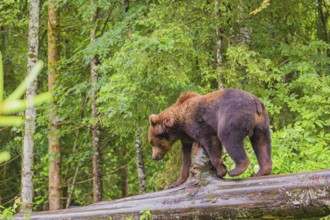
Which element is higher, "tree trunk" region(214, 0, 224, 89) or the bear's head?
"tree trunk" region(214, 0, 224, 89)

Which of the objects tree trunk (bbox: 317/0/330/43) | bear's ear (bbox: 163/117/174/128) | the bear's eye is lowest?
the bear's eye

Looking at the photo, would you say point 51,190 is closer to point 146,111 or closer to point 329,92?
point 146,111

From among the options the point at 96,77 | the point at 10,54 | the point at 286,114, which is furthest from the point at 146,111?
the point at 10,54

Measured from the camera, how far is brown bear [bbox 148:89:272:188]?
4.67m

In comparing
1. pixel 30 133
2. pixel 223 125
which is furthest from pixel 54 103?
pixel 223 125

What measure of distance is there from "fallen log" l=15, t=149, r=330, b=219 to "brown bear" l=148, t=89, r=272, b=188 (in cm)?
20

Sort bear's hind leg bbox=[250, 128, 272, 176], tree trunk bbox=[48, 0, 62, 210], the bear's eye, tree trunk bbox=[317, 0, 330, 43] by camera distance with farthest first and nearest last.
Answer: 1. tree trunk bbox=[317, 0, 330, 43]
2. tree trunk bbox=[48, 0, 62, 210]
3. the bear's eye
4. bear's hind leg bbox=[250, 128, 272, 176]

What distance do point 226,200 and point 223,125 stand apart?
2.44 ft

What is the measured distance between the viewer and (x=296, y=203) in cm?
387

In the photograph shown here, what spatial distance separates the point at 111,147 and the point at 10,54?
3.75 metres

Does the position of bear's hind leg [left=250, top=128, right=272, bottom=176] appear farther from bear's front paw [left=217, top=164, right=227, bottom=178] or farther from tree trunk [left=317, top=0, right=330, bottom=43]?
tree trunk [left=317, top=0, right=330, bottom=43]

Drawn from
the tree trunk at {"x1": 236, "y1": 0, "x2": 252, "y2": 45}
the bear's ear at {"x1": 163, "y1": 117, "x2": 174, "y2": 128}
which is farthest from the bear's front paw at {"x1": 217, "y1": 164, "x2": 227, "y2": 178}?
the tree trunk at {"x1": 236, "y1": 0, "x2": 252, "y2": 45}

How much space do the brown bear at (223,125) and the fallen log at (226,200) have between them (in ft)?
0.65

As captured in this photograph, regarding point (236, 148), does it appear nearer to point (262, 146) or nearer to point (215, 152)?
point (215, 152)
